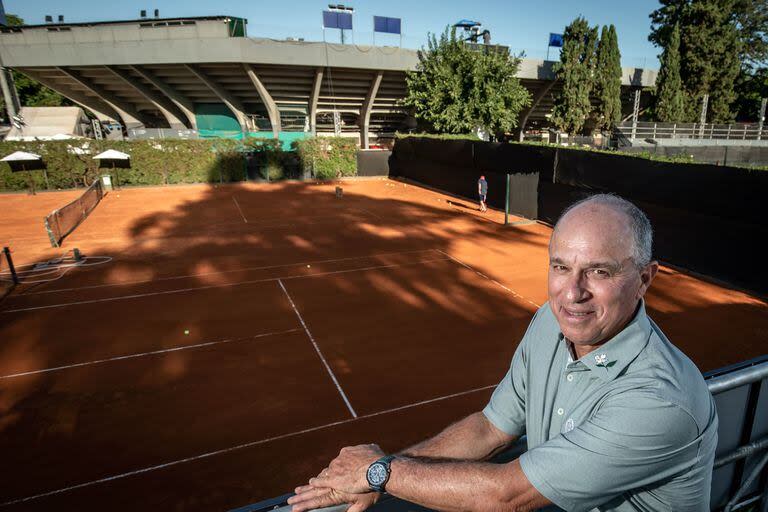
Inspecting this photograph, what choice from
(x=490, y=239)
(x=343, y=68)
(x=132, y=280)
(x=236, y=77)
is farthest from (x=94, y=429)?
(x=236, y=77)

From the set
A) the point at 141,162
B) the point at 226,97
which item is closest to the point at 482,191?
the point at 141,162

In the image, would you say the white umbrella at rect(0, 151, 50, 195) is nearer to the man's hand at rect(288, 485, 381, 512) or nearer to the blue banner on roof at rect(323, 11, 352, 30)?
the blue banner on roof at rect(323, 11, 352, 30)

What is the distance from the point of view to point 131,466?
5543 millimetres

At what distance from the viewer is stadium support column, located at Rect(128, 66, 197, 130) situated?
3991 centimetres

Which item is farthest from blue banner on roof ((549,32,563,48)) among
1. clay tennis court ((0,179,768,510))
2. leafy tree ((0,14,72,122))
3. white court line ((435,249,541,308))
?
leafy tree ((0,14,72,122))

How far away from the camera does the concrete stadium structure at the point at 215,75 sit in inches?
1462

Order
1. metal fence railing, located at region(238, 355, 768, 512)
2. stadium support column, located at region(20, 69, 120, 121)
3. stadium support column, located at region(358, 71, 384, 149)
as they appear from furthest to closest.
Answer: stadium support column, located at region(20, 69, 120, 121), stadium support column, located at region(358, 71, 384, 149), metal fence railing, located at region(238, 355, 768, 512)

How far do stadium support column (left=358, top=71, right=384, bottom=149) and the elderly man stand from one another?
42726 mm

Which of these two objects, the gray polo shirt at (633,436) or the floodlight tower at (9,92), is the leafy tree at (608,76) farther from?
the floodlight tower at (9,92)

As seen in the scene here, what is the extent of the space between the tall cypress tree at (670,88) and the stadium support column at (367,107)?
81.3 ft

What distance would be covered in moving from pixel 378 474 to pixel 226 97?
154 ft

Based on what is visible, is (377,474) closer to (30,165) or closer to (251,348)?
(251,348)

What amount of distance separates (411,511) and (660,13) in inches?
2626

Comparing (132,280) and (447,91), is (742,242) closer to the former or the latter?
(132,280)
